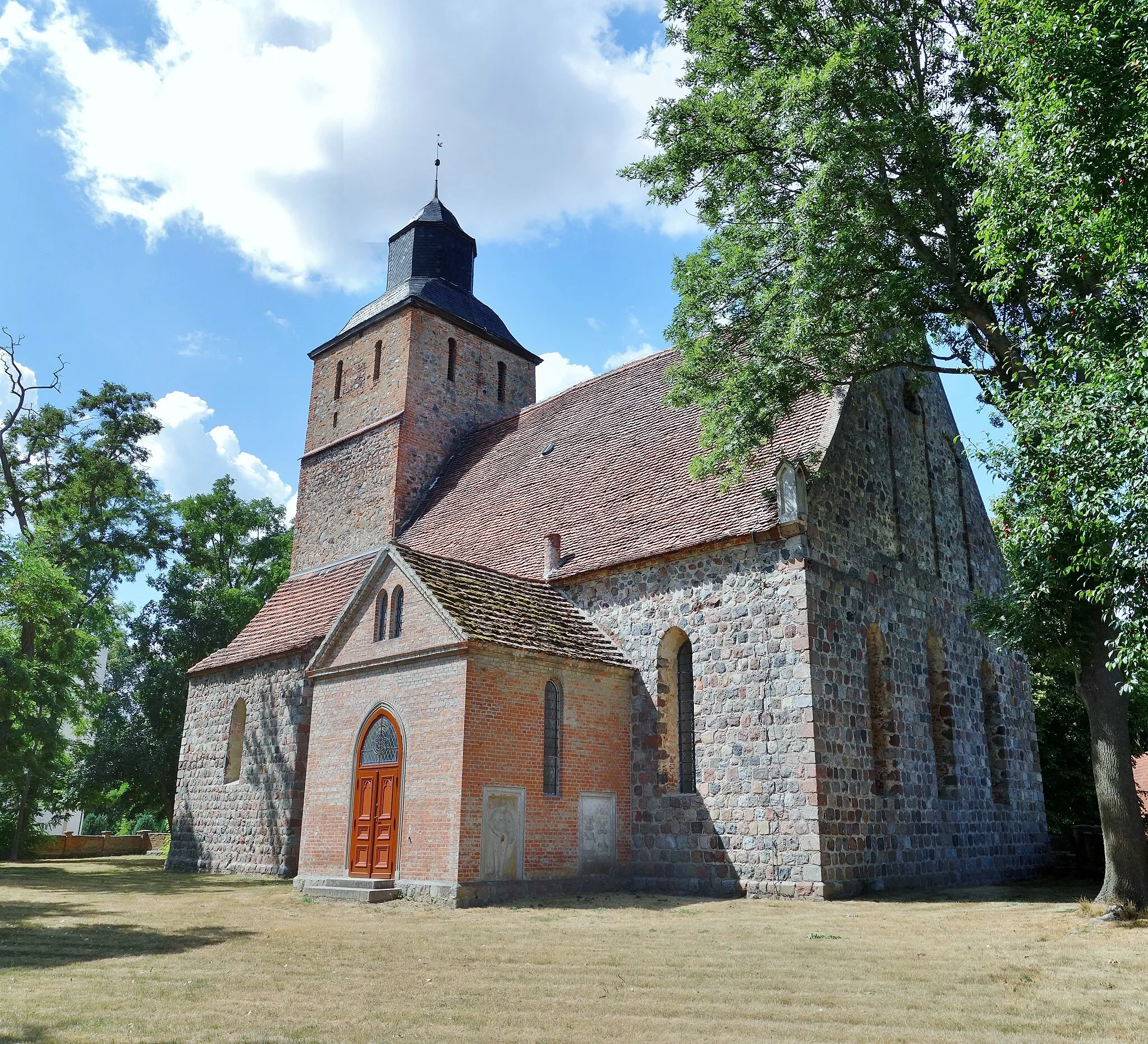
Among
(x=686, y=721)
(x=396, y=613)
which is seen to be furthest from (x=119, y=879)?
(x=686, y=721)

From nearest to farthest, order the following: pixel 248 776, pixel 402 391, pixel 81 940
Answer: pixel 81 940, pixel 248 776, pixel 402 391

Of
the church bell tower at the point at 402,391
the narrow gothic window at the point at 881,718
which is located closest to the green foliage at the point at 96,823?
the church bell tower at the point at 402,391

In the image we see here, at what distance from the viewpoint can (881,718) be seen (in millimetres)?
16625

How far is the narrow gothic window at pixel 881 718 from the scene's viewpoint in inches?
640

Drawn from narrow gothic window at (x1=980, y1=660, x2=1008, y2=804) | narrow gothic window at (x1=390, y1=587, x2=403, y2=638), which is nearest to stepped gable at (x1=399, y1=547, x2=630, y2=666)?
narrow gothic window at (x1=390, y1=587, x2=403, y2=638)

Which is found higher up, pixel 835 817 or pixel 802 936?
pixel 835 817

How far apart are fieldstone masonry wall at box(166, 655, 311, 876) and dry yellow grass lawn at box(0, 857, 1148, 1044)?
636 centimetres

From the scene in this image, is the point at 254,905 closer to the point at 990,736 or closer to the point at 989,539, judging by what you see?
the point at 990,736

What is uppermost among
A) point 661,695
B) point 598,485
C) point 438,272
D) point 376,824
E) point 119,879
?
point 438,272

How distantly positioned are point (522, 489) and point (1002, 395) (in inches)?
480

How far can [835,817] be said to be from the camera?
47.9 feet

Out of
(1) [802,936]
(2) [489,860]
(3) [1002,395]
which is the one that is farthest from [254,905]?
(3) [1002,395]

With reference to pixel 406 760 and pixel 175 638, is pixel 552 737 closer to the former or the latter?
pixel 406 760

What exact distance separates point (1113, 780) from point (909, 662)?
4.86m
